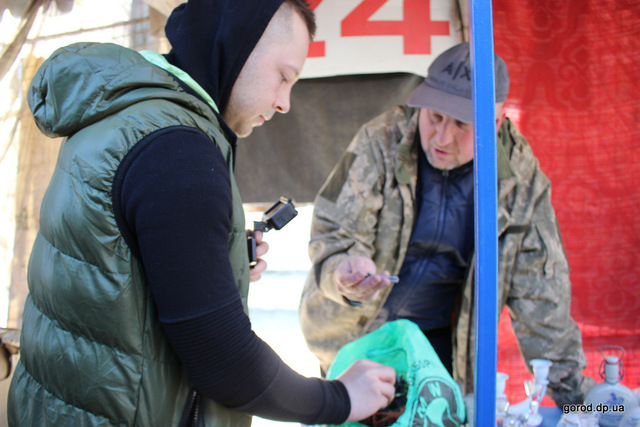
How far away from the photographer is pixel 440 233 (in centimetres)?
166

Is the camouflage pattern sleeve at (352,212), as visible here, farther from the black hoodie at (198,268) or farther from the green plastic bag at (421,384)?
the black hoodie at (198,268)

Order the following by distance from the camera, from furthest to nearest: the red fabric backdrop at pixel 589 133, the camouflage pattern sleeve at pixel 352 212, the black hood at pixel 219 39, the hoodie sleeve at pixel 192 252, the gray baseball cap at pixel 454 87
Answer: the red fabric backdrop at pixel 589 133 → the camouflage pattern sleeve at pixel 352 212 → the gray baseball cap at pixel 454 87 → the black hood at pixel 219 39 → the hoodie sleeve at pixel 192 252

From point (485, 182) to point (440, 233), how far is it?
3.15 ft

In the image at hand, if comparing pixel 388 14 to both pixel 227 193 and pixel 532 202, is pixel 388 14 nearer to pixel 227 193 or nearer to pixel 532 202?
pixel 532 202

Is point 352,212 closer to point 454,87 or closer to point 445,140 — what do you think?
point 445,140

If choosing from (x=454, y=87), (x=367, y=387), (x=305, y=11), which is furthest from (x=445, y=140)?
(x=367, y=387)

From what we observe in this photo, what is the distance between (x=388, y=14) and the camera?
8.75 feet

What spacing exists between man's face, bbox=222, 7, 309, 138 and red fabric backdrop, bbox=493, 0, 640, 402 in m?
1.86

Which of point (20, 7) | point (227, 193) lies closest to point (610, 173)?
point (227, 193)

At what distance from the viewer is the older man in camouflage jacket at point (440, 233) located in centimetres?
161

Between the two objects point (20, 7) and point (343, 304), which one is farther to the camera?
point (20, 7)

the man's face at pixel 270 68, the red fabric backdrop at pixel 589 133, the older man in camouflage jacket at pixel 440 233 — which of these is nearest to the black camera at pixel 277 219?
the man's face at pixel 270 68

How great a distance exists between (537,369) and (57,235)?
1.17 metres

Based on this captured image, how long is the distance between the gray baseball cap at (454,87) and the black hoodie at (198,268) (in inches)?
38.9
